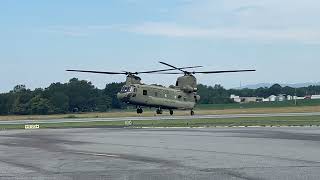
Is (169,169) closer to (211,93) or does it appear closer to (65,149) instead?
(65,149)

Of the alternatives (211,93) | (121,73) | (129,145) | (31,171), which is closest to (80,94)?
(211,93)

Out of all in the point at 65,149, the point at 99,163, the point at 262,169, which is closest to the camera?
the point at 262,169

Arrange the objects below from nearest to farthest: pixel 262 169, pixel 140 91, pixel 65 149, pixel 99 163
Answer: pixel 262 169 → pixel 99 163 → pixel 65 149 → pixel 140 91

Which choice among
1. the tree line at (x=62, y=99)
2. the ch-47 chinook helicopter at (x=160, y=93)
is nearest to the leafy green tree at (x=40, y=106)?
the tree line at (x=62, y=99)

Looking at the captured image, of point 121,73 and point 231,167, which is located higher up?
point 121,73

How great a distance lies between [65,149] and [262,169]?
1016 centimetres

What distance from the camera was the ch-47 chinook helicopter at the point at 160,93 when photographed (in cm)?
6638

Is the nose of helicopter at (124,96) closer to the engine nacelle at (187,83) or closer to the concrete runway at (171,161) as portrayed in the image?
the engine nacelle at (187,83)

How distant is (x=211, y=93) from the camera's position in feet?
577

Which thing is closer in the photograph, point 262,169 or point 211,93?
point 262,169

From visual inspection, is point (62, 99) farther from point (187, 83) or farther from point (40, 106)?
point (187, 83)

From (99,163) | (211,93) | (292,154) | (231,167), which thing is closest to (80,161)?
(99,163)

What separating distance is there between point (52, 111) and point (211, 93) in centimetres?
6491

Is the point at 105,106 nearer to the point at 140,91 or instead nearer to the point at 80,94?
the point at 80,94
